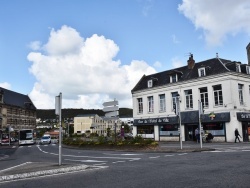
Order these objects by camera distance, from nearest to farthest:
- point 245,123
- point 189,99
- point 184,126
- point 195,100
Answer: point 245,123 → point 195,100 → point 189,99 → point 184,126

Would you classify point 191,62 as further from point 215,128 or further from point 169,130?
point 215,128

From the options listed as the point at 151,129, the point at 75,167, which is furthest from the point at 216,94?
the point at 75,167

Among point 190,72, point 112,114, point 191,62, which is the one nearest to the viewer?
point 112,114

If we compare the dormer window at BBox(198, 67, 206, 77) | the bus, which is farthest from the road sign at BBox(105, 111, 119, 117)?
the bus

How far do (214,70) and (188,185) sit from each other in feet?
98.2

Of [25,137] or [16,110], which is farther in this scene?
[16,110]

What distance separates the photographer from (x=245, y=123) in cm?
3303

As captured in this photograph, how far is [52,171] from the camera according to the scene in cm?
1003

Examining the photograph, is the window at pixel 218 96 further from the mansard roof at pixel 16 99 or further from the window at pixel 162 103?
the mansard roof at pixel 16 99

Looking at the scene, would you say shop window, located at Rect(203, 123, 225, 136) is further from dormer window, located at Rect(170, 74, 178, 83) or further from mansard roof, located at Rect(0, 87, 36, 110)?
mansard roof, located at Rect(0, 87, 36, 110)

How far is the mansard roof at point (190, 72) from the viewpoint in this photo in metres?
34.3

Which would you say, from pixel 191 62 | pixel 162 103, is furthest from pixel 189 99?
pixel 191 62

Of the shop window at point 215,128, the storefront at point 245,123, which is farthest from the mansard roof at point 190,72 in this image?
the shop window at point 215,128

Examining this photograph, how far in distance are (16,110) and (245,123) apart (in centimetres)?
6513
